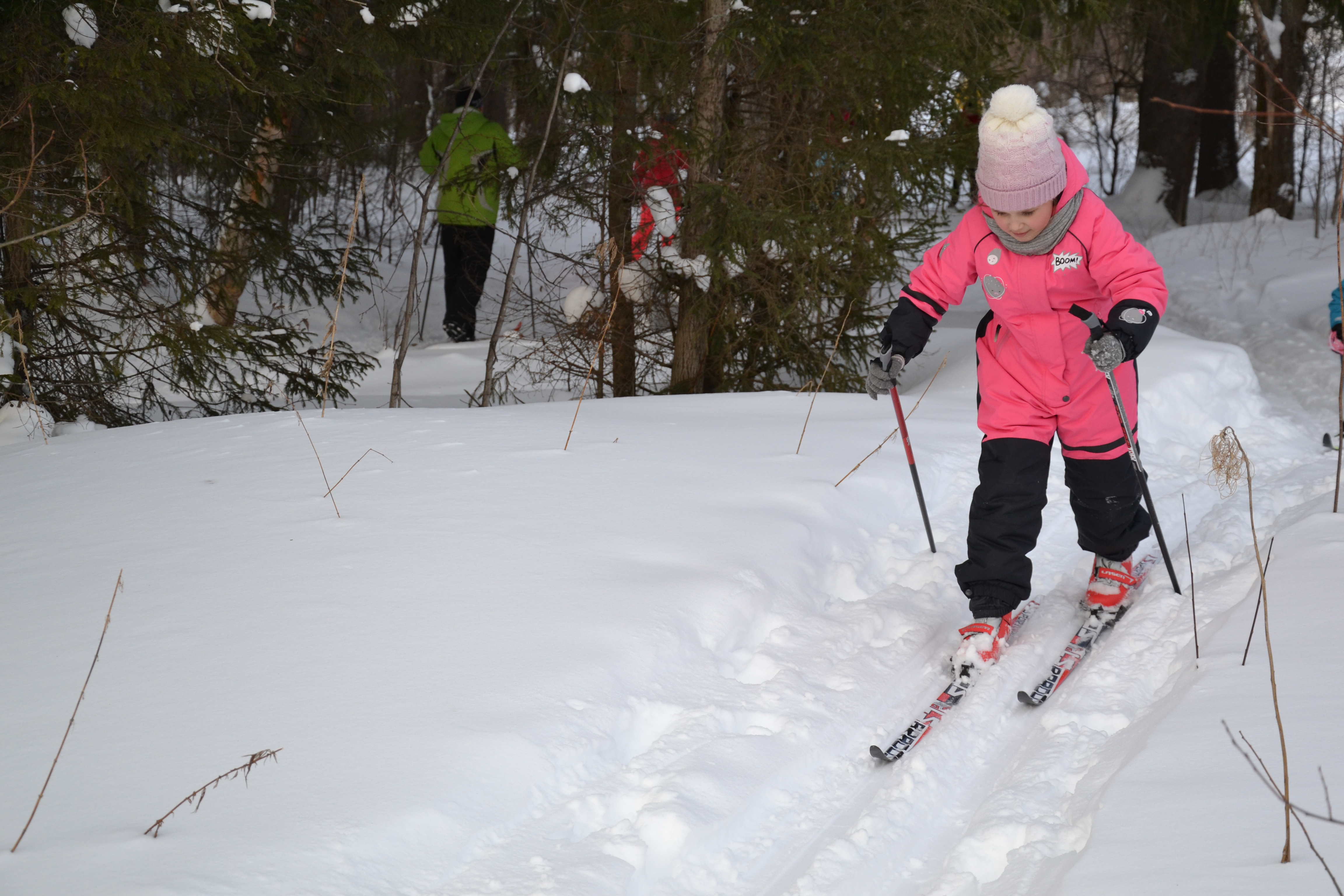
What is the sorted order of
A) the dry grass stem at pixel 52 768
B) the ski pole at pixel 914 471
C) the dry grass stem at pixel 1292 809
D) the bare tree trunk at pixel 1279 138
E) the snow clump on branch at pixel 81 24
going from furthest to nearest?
the bare tree trunk at pixel 1279 138
the snow clump on branch at pixel 81 24
the ski pole at pixel 914 471
the dry grass stem at pixel 52 768
the dry grass stem at pixel 1292 809

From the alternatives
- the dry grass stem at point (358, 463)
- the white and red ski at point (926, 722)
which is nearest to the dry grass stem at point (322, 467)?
the dry grass stem at point (358, 463)

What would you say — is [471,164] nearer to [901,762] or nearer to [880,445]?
[880,445]

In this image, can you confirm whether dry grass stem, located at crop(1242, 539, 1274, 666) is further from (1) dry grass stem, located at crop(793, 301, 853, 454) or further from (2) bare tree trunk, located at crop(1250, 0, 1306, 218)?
(2) bare tree trunk, located at crop(1250, 0, 1306, 218)

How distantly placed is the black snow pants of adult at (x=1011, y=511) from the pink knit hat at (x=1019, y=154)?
0.77 m

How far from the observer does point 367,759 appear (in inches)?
85.9

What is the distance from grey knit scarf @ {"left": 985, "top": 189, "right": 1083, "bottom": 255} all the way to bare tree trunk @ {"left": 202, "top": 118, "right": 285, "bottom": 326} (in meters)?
4.60

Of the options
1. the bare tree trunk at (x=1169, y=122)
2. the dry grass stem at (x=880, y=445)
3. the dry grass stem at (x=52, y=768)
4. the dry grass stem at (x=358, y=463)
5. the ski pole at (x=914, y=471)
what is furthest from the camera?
the bare tree trunk at (x=1169, y=122)

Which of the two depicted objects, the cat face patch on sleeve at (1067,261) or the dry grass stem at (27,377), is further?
the dry grass stem at (27,377)

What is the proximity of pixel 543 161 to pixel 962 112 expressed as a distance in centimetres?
285

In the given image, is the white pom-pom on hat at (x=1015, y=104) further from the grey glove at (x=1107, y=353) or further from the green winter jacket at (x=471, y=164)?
the green winter jacket at (x=471, y=164)

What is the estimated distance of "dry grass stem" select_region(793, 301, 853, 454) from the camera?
459cm

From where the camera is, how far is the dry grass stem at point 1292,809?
4.98 ft

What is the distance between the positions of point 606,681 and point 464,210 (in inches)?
252

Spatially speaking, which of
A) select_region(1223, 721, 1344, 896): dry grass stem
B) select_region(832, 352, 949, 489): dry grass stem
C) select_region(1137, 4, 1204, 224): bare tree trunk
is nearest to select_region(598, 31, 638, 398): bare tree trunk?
select_region(832, 352, 949, 489): dry grass stem
